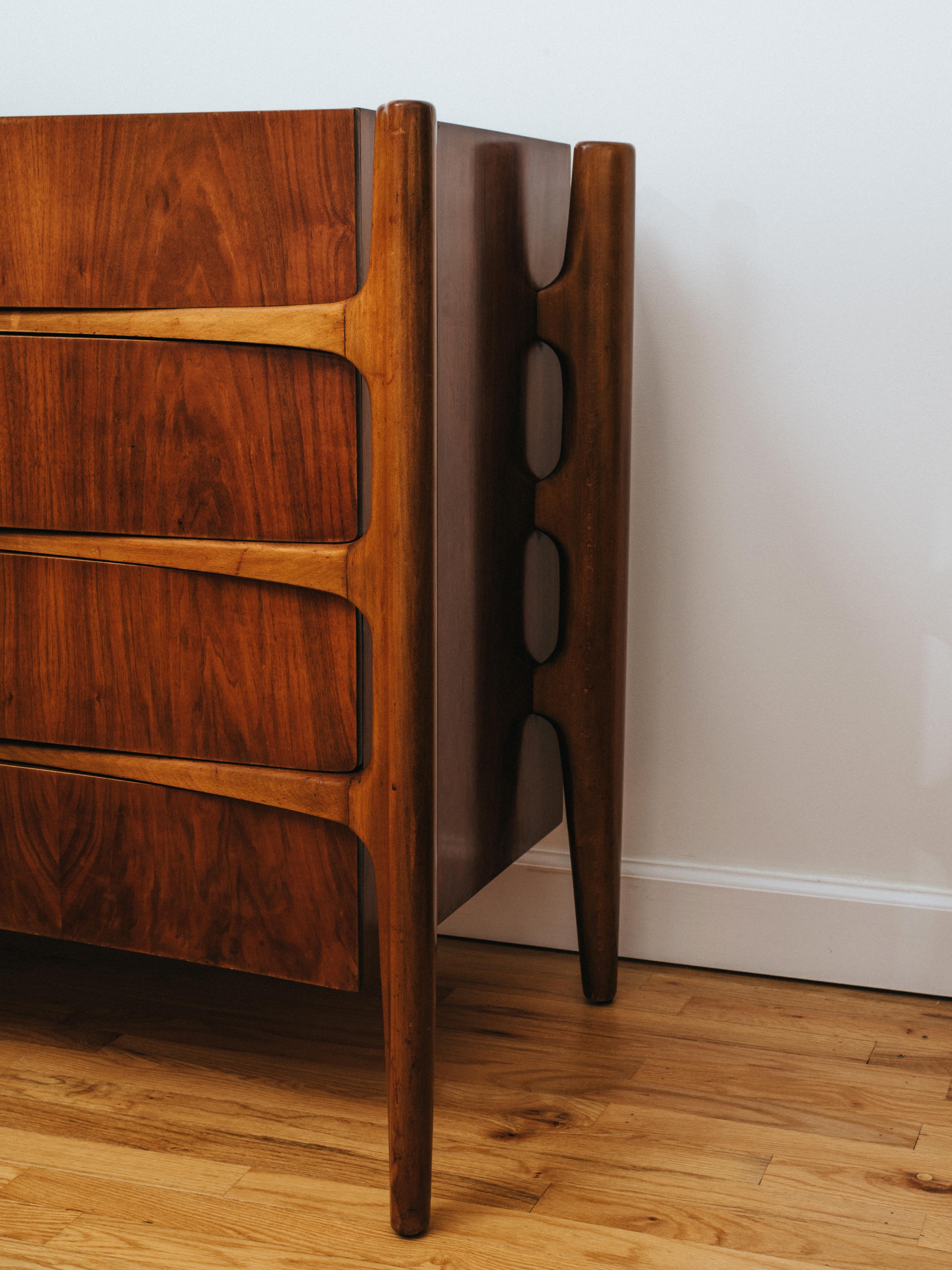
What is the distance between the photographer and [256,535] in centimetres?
98

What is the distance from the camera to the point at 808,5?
4.18 ft

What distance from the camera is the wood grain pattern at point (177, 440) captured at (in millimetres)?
946

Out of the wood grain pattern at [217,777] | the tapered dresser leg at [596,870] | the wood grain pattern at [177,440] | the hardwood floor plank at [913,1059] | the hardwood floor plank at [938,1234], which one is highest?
the wood grain pattern at [177,440]

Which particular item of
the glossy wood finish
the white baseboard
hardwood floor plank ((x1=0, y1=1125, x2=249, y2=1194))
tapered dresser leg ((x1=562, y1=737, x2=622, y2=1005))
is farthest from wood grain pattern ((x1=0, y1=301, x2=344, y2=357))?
the white baseboard

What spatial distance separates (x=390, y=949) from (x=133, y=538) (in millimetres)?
377

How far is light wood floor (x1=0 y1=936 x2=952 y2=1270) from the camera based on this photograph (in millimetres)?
929

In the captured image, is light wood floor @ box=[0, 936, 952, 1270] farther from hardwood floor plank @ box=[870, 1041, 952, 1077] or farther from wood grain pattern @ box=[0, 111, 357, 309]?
Answer: wood grain pattern @ box=[0, 111, 357, 309]

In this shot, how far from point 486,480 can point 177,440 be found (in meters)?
0.29

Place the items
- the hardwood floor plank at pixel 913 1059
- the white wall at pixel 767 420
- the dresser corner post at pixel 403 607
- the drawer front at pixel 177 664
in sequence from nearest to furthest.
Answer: the dresser corner post at pixel 403 607
the drawer front at pixel 177 664
the hardwood floor plank at pixel 913 1059
the white wall at pixel 767 420

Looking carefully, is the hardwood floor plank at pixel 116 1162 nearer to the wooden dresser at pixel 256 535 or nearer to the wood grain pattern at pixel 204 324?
the wooden dresser at pixel 256 535

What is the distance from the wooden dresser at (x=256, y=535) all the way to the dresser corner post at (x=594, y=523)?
101 mm

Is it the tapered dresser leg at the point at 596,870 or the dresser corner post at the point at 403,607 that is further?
the tapered dresser leg at the point at 596,870

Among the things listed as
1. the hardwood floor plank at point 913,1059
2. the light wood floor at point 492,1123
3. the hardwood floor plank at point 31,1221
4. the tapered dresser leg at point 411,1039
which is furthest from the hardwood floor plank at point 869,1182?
the hardwood floor plank at point 31,1221

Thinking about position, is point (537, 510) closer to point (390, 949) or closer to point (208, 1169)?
point (390, 949)
